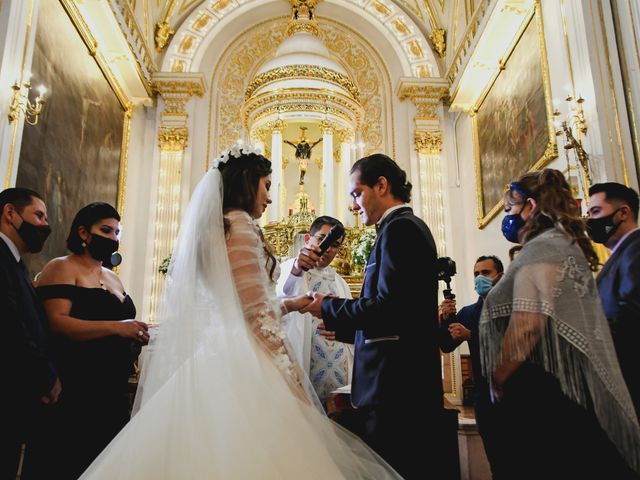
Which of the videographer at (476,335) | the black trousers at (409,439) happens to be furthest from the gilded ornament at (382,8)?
the black trousers at (409,439)

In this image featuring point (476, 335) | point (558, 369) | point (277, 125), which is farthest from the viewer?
point (277, 125)

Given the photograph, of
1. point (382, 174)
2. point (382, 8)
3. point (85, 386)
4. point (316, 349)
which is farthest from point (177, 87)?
point (382, 174)

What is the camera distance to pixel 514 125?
21.5 ft

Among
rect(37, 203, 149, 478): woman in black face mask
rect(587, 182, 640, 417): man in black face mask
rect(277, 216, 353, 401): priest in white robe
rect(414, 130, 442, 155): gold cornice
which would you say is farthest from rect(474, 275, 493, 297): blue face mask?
rect(414, 130, 442, 155): gold cornice

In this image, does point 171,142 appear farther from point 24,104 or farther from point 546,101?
point 546,101

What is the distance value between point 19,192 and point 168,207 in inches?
222

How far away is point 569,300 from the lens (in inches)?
74.7

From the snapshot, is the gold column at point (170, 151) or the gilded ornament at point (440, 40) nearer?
the gold column at point (170, 151)

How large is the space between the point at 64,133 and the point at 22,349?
14.2 feet

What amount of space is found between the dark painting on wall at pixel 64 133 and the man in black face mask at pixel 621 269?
15.2 feet

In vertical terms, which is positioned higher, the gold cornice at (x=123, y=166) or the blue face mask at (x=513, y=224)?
the gold cornice at (x=123, y=166)

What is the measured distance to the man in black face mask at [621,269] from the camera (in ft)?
7.45

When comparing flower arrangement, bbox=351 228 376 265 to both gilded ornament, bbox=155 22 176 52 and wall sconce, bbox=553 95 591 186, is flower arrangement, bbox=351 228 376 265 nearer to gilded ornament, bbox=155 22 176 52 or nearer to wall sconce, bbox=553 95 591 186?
wall sconce, bbox=553 95 591 186

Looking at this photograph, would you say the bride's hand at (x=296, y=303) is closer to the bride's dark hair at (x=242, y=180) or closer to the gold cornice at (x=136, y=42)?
the bride's dark hair at (x=242, y=180)
